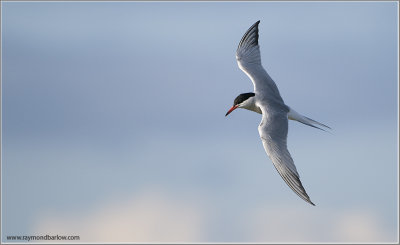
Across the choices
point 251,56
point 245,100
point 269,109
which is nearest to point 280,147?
point 269,109

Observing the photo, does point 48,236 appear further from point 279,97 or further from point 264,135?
point 279,97

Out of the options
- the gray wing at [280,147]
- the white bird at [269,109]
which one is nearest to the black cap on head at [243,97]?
the white bird at [269,109]

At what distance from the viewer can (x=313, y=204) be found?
838 cm

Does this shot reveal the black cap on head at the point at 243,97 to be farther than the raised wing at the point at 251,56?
No

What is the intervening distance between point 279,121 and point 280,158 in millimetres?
1104

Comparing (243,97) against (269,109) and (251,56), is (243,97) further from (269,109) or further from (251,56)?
(251,56)

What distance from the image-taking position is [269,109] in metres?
11.4

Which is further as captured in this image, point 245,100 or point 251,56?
point 251,56

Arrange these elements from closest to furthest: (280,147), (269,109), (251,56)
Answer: (280,147) < (269,109) < (251,56)

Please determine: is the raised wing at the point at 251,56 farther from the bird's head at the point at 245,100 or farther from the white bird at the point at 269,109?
the bird's head at the point at 245,100

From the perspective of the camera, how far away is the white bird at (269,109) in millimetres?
9805

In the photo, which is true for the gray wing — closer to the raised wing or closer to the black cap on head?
the black cap on head

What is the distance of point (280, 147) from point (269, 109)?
130 cm

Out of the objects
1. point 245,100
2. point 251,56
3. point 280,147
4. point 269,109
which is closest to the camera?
point 280,147
